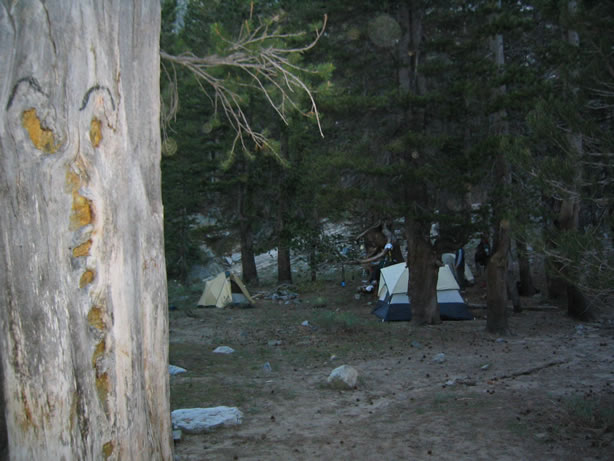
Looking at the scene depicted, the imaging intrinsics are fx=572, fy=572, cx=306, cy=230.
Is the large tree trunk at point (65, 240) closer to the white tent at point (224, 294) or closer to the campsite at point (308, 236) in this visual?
the campsite at point (308, 236)

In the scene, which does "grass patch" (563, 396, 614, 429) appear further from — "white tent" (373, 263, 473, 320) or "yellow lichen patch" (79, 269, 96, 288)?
"white tent" (373, 263, 473, 320)

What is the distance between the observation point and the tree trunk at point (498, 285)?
11422mm

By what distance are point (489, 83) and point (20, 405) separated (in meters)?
9.85

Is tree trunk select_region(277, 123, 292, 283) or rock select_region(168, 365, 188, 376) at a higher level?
tree trunk select_region(277, 123, 292, 283)

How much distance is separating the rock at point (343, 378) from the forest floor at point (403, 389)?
0.43 ft

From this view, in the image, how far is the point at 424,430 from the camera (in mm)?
6070

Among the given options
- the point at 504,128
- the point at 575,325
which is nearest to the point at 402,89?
the point at 504,128

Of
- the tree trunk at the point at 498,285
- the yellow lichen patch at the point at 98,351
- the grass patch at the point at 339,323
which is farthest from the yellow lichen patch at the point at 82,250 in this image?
the grass patch at the point at 339,323

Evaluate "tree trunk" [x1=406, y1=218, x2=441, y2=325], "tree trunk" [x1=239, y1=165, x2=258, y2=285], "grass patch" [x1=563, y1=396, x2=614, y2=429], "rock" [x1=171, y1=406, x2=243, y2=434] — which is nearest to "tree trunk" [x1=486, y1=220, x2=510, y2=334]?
"tree trunk" [x1=406, y1=218, x2=441, y2=325]

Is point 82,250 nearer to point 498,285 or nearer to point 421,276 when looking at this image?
point 498,285

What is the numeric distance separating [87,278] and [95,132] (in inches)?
25.5

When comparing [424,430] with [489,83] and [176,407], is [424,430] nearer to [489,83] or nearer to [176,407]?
[176,407]

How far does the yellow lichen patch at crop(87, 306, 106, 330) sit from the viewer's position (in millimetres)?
2482

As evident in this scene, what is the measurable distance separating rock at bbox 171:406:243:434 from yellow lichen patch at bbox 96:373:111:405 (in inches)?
153
